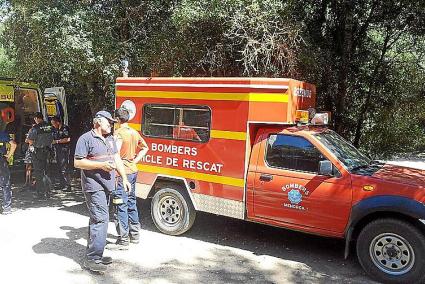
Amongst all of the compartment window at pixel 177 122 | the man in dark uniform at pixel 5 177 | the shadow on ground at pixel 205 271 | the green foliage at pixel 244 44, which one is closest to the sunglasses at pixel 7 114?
the green foliage at pixel 244 44

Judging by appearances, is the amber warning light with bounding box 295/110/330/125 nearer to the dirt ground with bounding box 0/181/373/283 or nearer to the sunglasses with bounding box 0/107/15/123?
the dirt ground with bounding box 0/181/373/283

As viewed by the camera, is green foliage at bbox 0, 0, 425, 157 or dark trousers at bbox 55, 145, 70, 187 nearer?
green foliage at bbox 0, 0, 425, 157

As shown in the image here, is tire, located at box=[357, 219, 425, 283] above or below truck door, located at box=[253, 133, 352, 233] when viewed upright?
below

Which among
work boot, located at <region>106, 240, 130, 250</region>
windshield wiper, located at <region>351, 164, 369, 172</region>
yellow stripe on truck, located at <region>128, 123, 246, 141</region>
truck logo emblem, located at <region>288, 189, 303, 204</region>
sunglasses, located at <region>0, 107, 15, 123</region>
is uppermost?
sunglasses, located at <region>0, 107, 15, 123</region>

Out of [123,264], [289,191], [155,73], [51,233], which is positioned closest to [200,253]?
[123,264]

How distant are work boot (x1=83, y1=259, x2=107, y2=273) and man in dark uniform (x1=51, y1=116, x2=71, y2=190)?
17.7 feet

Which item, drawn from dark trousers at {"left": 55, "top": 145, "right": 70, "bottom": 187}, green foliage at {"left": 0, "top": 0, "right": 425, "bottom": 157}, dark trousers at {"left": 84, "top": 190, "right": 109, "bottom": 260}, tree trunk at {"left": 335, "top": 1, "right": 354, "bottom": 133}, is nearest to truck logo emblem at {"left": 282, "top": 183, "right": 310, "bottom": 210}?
dark trousers at {"left": 84, "top": 190, "right": 109, "bottom": 260}

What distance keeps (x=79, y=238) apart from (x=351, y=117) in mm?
6743

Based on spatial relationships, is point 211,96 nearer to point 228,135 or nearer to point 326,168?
point 228,135

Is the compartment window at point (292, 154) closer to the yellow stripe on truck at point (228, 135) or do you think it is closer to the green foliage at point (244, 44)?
the yellow stripe on truck at point (228, 135)

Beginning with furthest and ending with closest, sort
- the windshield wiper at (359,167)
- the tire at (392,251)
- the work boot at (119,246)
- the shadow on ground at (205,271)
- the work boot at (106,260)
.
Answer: the work boot at (119,246) < the windshield wiper at (359,167) < the work boot at (106,260) < the shadow on ground at (205,271) < the tire at (392,251)

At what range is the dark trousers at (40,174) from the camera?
9.26 metres

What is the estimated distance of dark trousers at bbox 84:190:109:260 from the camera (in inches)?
200

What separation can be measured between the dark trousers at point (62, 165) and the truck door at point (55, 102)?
5.00ft
